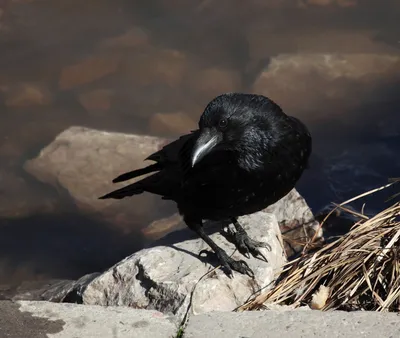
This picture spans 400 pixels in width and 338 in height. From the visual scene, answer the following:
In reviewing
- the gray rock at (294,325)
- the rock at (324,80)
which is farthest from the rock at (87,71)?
the gray rock at (294,325)

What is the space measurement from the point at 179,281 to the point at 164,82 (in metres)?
4.06

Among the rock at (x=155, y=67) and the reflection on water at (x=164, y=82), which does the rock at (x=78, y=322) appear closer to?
the reflection on water at (x=164, y=82)

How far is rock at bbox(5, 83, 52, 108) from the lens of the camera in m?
8.00

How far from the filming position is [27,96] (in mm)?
8055

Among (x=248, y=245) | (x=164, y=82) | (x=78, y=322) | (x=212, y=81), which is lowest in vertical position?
(x=248, y=245)

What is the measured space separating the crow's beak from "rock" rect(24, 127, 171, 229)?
298cm

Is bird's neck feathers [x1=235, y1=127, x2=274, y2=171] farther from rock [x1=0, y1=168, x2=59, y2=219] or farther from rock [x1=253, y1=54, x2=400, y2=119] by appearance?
rock [x1=253, y1=54, x2=400, y2=119]

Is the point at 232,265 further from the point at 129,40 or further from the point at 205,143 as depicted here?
the point at 129,40

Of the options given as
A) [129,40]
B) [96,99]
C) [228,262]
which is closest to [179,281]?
[228,262]

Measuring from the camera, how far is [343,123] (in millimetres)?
7637

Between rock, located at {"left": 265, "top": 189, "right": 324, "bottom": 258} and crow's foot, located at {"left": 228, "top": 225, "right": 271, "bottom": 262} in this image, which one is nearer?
crow's foot, located at {"left": 228, "top": 225, "right": 271, "bottom": 262}

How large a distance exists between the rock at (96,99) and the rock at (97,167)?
12.8 inches

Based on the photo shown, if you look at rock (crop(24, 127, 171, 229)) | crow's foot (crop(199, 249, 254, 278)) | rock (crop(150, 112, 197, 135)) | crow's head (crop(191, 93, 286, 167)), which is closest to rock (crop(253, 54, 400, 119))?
rock (crop(150, 112, 197, 135))

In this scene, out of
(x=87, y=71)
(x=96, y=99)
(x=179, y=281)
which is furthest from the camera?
(x=87, y=71)
